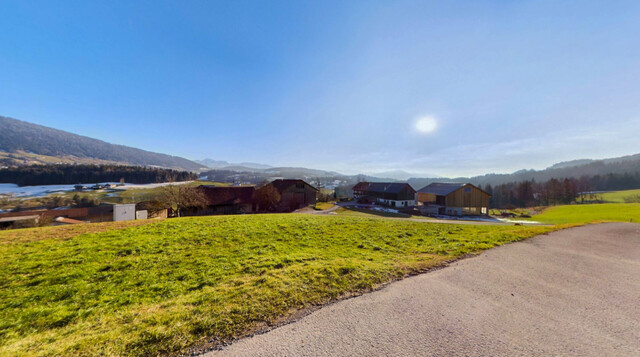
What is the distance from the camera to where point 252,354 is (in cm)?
390

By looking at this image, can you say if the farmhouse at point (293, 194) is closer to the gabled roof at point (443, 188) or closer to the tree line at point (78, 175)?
the gabled roof at point (443, 188)

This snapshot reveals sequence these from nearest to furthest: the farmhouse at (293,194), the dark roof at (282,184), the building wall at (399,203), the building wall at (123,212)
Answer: the building wall at (123,212), the farmhouse at (293,194), the dark roof at (282,184), the building wall at (399,203)

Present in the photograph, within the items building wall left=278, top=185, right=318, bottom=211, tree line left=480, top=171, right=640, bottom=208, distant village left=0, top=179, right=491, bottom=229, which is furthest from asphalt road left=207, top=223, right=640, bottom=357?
tree line left=480, top=171, right=640, bottom=208

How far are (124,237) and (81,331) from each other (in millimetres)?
10068

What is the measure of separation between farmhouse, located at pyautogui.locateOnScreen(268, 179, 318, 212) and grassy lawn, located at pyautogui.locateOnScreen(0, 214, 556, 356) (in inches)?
1358

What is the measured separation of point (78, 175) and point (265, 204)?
487ft

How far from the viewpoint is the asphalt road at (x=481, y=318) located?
4039mm

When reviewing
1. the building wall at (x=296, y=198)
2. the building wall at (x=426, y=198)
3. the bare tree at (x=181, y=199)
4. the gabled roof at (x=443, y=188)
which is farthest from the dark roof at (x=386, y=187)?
the bare tree at (x=181, y=199)

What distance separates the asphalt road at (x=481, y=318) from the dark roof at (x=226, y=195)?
139ft

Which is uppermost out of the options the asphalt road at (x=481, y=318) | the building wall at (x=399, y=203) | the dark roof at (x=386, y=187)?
the dark roof at (x=386, y=187)

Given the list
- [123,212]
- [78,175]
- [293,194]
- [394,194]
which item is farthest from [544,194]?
[78,175]

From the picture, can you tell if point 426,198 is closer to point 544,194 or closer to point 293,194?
point 293,194

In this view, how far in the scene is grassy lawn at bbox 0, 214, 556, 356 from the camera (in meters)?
4.48

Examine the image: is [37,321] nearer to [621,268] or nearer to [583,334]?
[583,334]
